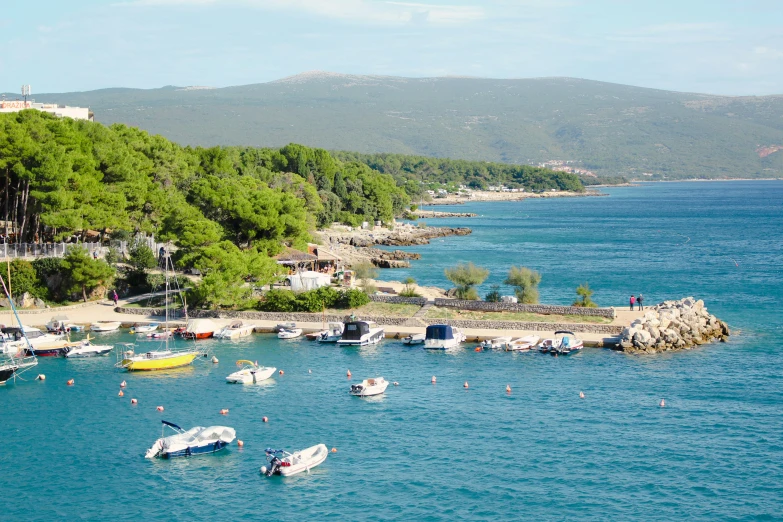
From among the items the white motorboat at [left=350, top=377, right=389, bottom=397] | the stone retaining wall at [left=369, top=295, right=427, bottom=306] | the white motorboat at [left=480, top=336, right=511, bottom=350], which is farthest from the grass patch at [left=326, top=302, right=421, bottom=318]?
the white motorboat at [left=350, top=377, right=389, bottom=397]

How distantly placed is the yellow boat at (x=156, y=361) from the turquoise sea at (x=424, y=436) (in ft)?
2.16

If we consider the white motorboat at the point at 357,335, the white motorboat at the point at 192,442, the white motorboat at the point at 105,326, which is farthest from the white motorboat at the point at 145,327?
the white motorboat at the point at 192,442

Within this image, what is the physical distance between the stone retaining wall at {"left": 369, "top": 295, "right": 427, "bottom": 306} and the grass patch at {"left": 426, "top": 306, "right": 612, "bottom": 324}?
3.88 ft

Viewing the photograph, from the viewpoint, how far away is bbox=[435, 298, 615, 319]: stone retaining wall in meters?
44.9

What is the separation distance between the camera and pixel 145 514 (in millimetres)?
23484

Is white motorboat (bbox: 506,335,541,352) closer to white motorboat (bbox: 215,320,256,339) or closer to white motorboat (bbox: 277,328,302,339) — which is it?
white motorboat (bbox: 277,328,302,339)

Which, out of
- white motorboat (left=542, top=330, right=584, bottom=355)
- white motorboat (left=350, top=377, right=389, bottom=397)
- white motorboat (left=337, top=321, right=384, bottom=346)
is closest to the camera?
white motorboat (left=350, top=377, right=389, bottom=397)

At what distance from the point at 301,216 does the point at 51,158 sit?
1552 centimetres

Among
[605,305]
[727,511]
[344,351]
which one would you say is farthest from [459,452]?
[605,305]

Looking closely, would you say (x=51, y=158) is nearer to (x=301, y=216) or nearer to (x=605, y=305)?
(x=301, y=216)

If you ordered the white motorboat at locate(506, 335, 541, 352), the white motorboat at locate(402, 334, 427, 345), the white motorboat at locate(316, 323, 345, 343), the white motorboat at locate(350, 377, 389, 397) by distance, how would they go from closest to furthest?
1. the white motorboat at locate(350, 377, 389, 397)
2. the white motorboat at locate(506, 335, 541, 352)
3. the white motorboat at locate(402, 334, 427, 345)
4. the white motorboat at locate(316, 323, 345, 343)

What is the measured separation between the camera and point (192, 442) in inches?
1089

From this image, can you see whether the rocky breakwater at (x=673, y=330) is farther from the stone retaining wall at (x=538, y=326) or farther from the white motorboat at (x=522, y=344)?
the white motorboat at (x=522, y=344)

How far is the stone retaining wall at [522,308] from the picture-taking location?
44.9m
